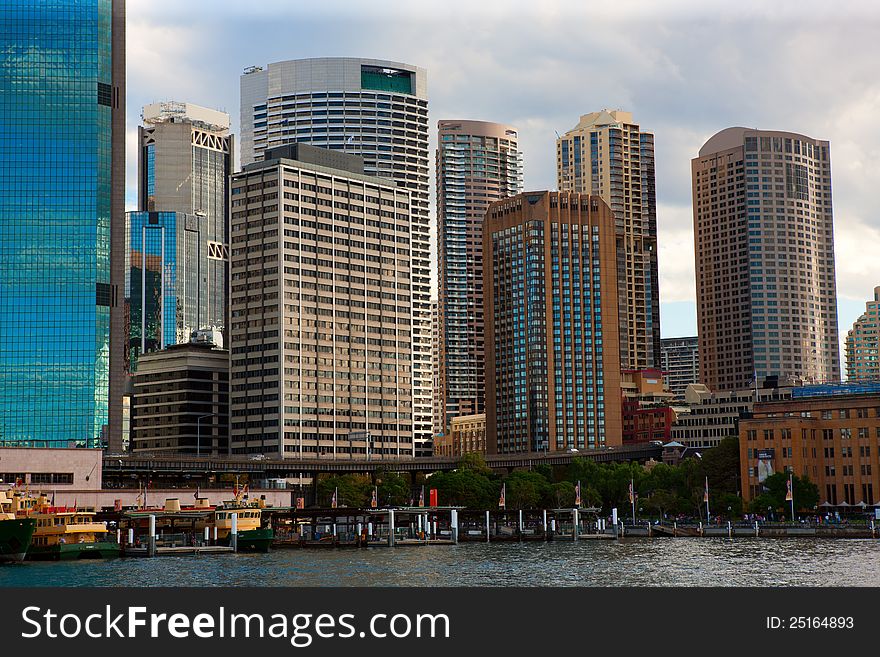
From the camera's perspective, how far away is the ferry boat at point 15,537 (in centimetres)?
14675

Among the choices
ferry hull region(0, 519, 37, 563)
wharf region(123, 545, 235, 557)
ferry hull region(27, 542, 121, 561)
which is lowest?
wharf region(123, 545, 235, 557)

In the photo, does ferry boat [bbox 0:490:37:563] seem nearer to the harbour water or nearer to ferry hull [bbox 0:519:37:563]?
ferry hull [bbox 0:519:37:563]

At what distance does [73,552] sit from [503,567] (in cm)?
5722

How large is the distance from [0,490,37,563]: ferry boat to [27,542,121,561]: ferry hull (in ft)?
24.7

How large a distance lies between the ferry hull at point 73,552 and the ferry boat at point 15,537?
24.7ft

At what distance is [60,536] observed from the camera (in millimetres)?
158875

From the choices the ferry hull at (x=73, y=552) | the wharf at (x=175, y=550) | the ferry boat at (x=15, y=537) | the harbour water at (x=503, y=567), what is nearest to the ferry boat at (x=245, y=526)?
the wharf at (x=175, y=550)

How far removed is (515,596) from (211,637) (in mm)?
11462

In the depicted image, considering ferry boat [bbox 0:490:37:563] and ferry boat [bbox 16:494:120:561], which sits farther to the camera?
ferry boat [bbox 16:494:120:561]

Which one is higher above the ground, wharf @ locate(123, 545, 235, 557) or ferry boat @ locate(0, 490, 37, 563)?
ferry boat @ locate(0, 490, 37, 563)

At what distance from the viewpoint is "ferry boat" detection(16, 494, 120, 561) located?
514 feet

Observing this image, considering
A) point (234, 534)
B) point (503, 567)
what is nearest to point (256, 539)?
point (234, 534)

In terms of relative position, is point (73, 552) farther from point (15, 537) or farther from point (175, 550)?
point (175, 550)

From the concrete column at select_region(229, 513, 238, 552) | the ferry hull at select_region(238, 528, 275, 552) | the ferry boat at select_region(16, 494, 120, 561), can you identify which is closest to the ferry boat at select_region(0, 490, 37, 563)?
the ferry boat at select_region(16, 494, 120, 561)
